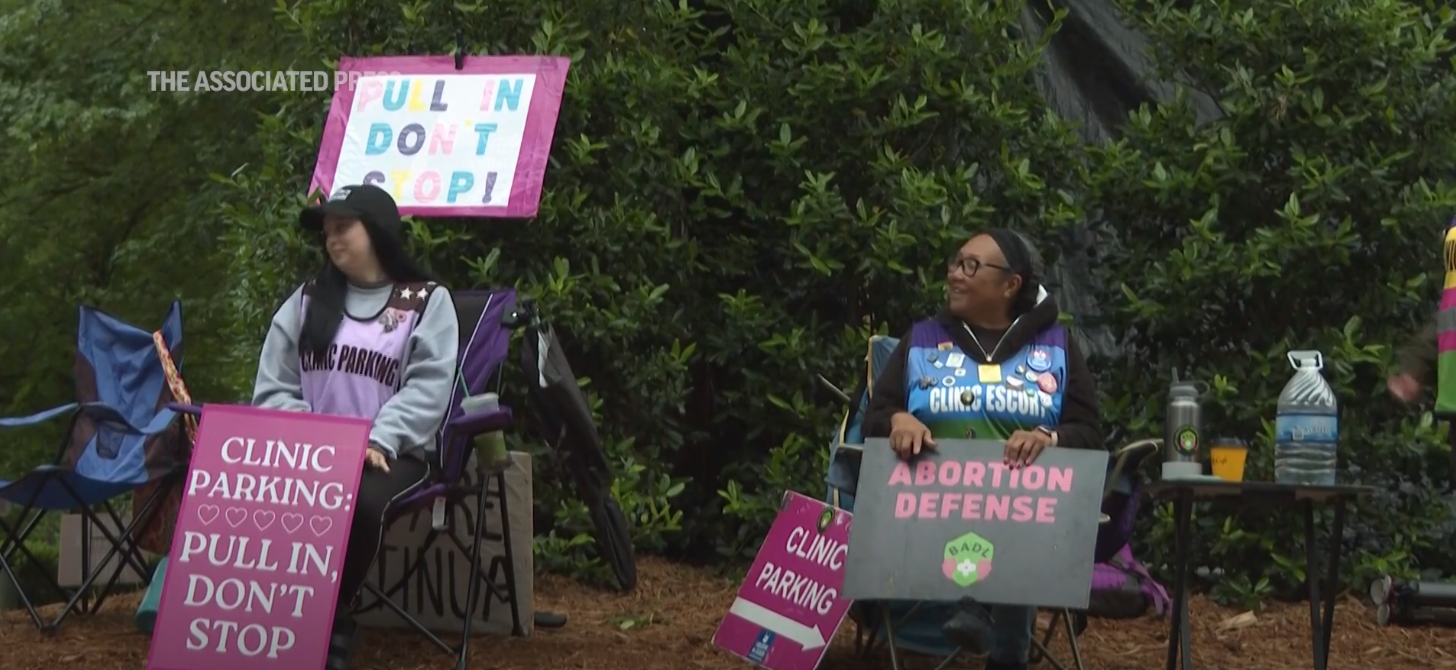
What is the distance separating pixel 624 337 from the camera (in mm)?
5762

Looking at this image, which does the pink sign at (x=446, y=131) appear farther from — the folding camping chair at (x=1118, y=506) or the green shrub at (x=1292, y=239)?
the folding camping chair at (x=1118, y=506)

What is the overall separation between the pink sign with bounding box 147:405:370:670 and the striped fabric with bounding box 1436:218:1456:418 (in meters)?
2.58

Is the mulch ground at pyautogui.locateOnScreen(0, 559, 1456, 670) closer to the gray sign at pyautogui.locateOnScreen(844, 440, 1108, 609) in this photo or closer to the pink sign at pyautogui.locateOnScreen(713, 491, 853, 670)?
the pink sign at pyautogui.locateOnScreen(713, 491, 853, 670)

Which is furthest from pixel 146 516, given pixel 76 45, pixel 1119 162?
pixel 76 45

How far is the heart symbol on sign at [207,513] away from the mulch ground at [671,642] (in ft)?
2.25

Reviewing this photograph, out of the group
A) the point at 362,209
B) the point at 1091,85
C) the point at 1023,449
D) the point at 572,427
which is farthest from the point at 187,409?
the point at 1091,85

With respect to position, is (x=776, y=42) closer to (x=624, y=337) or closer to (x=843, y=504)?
(x=624, y=337)

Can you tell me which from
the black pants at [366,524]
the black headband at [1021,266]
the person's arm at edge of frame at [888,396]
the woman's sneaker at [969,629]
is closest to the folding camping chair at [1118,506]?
the woman's sneaker at [969,629]

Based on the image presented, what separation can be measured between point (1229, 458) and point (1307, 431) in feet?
0.74

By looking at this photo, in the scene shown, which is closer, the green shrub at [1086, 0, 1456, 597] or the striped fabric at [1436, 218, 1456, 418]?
the striped fabric at [1436, 218, 1456, 418]

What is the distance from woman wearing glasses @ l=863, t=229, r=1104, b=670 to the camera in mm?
4258

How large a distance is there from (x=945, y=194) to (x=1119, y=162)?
2.06ft

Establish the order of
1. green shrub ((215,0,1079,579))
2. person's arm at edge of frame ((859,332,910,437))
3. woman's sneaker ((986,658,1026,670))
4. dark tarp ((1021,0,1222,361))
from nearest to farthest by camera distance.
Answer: woman's sneaker ((986,658,1026,670))
person's arm at edge of frame ((859,332,910,437))
green shrub ((215,0,1079,579))
dark tarp ((1021,0,1222,361))

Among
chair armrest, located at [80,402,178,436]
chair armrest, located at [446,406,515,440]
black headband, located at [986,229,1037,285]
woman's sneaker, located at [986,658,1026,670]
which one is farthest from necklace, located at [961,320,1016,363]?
chair armrest, located at [80,402,178,436]
